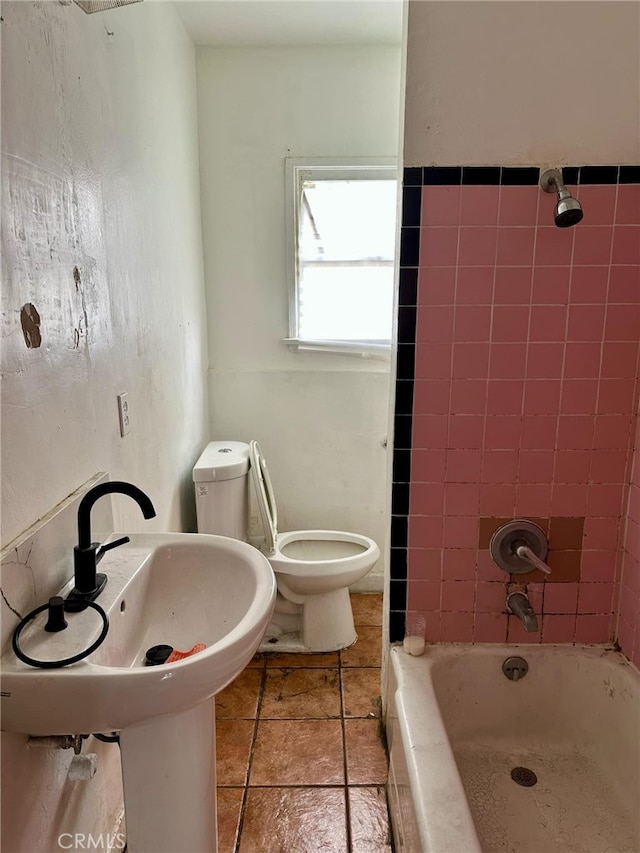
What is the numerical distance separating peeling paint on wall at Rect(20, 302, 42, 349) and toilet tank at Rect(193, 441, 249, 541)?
114cm

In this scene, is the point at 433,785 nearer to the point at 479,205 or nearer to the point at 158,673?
the point at 158,673

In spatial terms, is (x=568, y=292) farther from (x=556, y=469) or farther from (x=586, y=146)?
(x=556, y=469)

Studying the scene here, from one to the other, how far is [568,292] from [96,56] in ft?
4.26

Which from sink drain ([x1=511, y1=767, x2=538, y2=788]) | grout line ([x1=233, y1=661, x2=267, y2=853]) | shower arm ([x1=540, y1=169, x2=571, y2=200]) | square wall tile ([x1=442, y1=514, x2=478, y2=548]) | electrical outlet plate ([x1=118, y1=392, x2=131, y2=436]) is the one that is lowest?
grout line ([x1=233, y1=661, x2=267, y2=853])

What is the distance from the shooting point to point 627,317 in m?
1.46

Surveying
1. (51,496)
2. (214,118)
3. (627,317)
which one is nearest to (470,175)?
(627,317)

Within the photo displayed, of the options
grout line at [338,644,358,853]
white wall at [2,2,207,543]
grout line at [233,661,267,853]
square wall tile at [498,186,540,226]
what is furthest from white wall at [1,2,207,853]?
square wall tile at [498,186,540,226]

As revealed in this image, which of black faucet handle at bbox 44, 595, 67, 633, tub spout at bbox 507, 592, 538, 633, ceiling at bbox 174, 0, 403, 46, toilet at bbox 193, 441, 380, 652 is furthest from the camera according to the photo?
toilet at bbox 193, 441, 380, 652

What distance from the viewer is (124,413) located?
151 centimetres

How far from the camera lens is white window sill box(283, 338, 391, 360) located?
260 cm

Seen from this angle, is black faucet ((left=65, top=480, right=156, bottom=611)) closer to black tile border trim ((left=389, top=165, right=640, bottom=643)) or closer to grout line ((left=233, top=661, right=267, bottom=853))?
black tile border trim ((left=389, top=165, right=640, bottom=643))

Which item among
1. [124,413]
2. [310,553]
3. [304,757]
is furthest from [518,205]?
[304,757]

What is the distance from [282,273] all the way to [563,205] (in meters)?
1.56

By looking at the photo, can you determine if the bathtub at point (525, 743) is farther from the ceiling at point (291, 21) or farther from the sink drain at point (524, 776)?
the ceiling at point (291, 21)
